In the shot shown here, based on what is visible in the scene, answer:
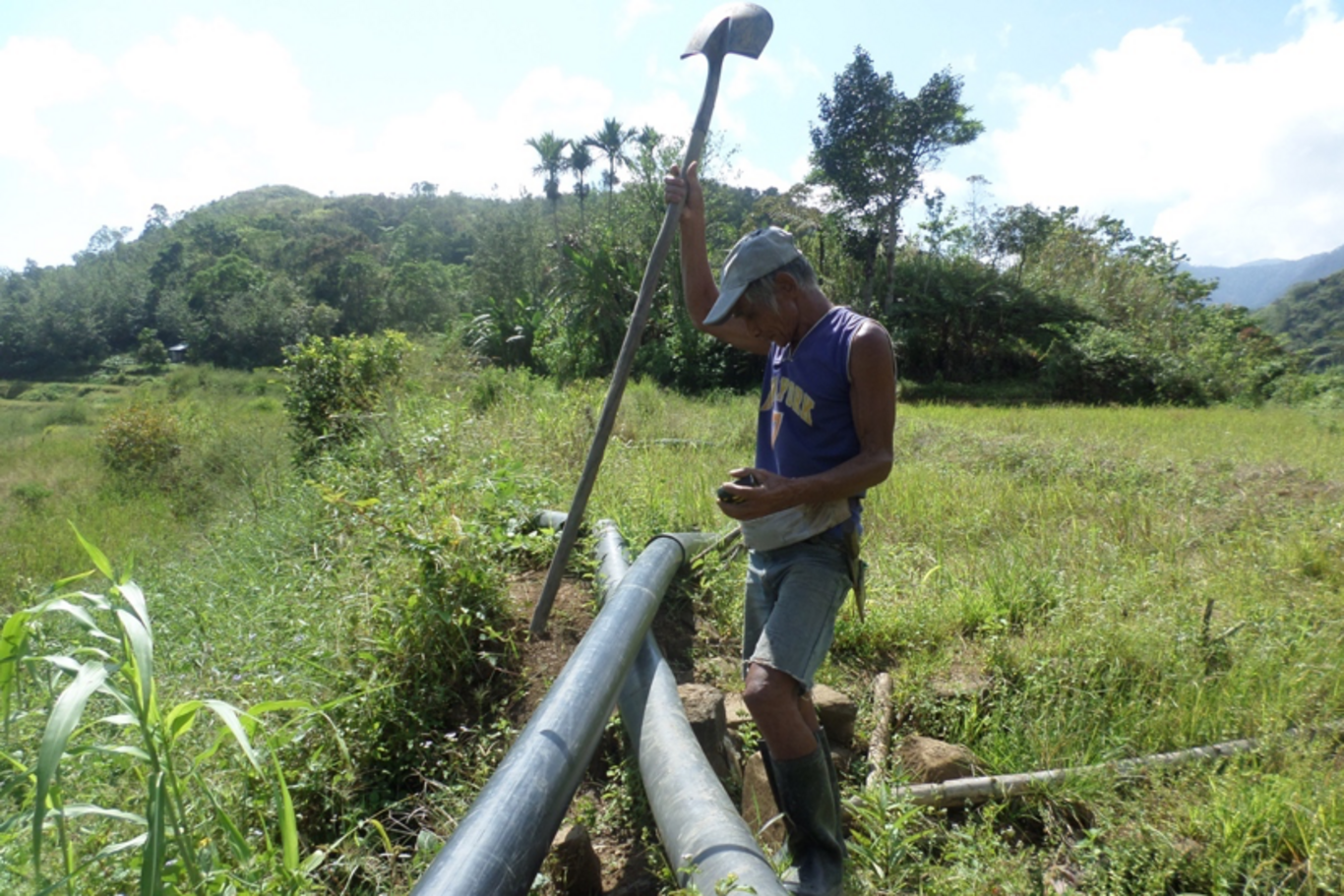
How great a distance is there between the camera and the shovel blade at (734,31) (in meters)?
2.56

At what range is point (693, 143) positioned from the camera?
2.64 metres

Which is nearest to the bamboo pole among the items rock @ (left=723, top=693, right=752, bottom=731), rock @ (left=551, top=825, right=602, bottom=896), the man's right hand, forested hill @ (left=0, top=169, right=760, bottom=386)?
rock @ (left=723, top=693, right=752, bottom=731)

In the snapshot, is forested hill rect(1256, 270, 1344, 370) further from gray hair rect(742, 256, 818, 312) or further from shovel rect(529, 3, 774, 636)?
gray hair rect(742, 256, 818, 312)

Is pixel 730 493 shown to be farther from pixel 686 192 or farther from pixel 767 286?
pixel 686 192

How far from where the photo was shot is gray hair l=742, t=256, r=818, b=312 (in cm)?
189

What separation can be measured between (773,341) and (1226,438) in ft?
29.1

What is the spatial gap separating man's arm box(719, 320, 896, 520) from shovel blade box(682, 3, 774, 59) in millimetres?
1435

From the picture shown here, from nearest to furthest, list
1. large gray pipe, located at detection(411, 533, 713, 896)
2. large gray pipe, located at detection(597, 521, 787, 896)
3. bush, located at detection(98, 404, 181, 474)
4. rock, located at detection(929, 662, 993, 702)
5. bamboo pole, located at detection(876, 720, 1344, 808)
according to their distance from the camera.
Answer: large gray pipe, located at detection(411, 533, 713, 896) → large gray pipe, located at detection(597, 521, 787, 896) → bamboo pole, located at detection(876, 720, 1344, 808) → rock, located at detection(929, 662, 993, 702) → bush, located at detection(98, 404, 181, 474)

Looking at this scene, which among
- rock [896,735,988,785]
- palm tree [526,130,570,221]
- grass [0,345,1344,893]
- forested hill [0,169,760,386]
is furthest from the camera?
palm tree [526,130,570,221]

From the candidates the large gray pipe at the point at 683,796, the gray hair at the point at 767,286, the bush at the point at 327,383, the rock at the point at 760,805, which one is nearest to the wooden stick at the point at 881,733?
the rock at the point at 760,805

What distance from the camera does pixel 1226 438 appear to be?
8.50 m

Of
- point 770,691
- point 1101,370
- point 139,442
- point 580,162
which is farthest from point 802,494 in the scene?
point 580,162

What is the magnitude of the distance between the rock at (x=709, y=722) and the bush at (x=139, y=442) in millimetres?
14358

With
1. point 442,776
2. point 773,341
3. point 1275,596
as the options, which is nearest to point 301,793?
point 442,776
